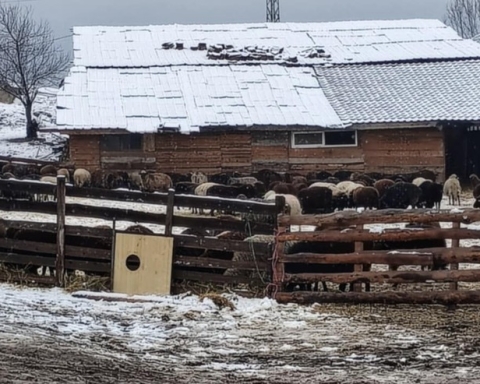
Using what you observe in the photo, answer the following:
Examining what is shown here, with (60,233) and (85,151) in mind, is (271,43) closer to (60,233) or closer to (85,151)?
(85,151)

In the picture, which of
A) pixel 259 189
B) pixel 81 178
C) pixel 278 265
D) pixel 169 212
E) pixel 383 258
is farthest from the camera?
pixel 81 178

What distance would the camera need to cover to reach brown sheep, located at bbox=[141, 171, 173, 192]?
26.3 metres

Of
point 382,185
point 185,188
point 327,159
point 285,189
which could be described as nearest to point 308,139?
point 327,159

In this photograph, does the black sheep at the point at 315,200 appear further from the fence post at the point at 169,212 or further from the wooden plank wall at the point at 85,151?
the wooden plank wall at the point at 85,151

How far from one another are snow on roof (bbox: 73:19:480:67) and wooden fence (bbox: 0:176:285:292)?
24.8 m

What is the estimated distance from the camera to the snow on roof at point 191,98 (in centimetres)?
2986

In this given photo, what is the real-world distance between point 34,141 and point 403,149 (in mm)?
22107

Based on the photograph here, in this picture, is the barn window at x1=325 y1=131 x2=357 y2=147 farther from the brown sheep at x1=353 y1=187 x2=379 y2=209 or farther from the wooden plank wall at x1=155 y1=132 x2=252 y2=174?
the brown sheep at x1=353 y1=187 x2=379 y2=209

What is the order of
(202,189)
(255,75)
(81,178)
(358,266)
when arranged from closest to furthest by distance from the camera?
(358,266)
(202,189)
(81,178)
(255,75)

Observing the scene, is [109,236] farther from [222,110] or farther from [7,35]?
[7,35]

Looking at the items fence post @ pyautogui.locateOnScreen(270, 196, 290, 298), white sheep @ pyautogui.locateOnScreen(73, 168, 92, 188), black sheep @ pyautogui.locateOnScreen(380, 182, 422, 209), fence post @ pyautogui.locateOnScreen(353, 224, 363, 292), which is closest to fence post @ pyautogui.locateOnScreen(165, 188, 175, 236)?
fence post @ pyautogui.locateOnScreen(270, 196, 290, 298)

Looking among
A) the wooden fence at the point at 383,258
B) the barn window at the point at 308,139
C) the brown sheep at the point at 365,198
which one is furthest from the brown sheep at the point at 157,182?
the wooden fence at the point at 383,258

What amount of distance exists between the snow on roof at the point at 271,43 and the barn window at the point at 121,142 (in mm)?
5972

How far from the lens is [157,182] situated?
87.4 ft
